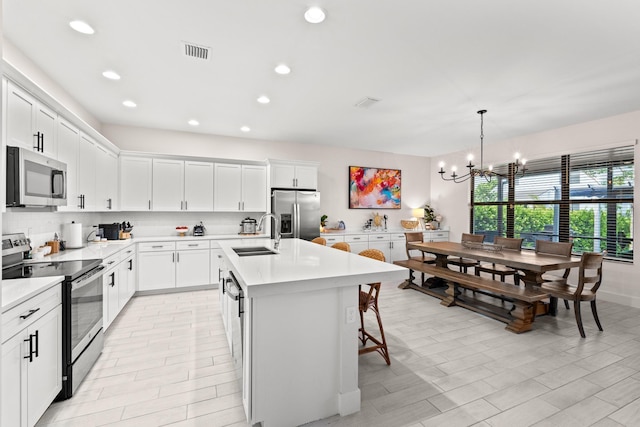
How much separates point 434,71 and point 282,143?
12.0ft

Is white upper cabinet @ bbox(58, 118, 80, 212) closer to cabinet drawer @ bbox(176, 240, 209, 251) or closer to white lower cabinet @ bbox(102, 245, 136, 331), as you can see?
white lower cabinet @ bbox(102, 245, 136, 331)

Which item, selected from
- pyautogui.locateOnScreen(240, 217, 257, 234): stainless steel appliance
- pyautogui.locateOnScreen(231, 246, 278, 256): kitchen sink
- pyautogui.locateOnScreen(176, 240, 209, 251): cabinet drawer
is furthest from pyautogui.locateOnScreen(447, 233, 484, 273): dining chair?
pyautogui.locateOnScreen(176, 240, 209, 251): cabinet drawer

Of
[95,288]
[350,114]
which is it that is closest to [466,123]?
[350,114]

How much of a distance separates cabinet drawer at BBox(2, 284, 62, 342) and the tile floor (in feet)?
2.46

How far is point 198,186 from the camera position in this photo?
5426 millimetres

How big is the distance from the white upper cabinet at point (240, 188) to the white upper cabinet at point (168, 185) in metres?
0.56

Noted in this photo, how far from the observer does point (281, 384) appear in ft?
6.55

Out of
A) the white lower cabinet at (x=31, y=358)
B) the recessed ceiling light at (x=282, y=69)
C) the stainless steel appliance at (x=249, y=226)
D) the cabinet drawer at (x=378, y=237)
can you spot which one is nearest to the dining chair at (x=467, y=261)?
the cabinet drawer at (x=378, y=237)

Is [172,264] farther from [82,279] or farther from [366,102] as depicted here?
[366,102]

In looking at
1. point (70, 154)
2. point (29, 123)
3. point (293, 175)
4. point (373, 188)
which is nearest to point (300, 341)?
point (29, 123)

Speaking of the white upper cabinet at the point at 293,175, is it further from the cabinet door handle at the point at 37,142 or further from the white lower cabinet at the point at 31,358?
the white lower cabinet at the point at 31,358

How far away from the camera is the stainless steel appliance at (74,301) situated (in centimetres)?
228

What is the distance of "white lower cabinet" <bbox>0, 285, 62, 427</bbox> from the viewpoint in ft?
5.56

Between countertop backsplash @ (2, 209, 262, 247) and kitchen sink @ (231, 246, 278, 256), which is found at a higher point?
countertop backsplash @ (2, 209, 262, 247)
